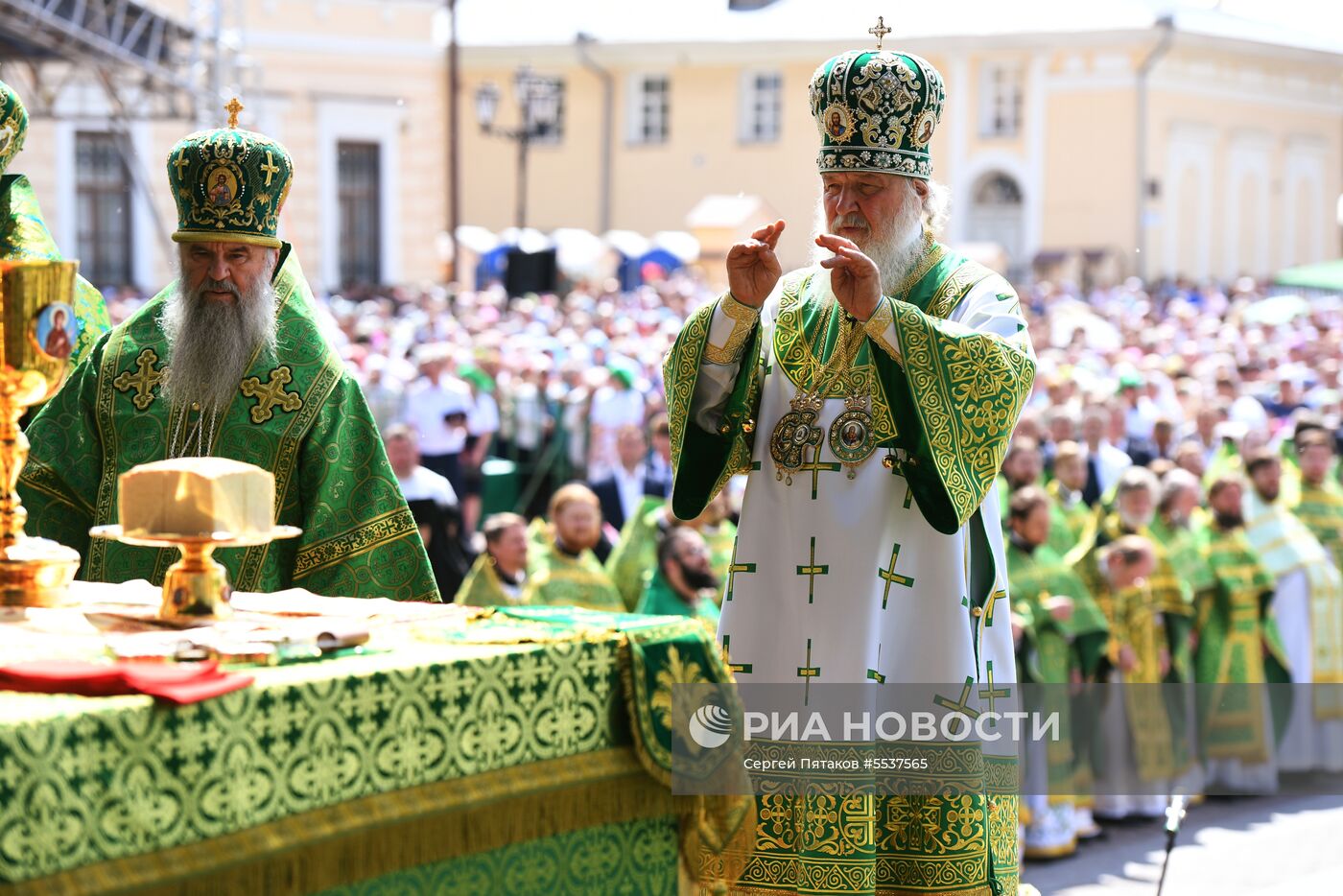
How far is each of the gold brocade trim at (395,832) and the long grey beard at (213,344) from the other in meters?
1.62

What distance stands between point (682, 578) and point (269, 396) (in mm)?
4186

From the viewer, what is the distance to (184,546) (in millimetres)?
2748

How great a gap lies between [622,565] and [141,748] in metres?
6.83

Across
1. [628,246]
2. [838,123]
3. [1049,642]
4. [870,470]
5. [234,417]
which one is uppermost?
[628,246]

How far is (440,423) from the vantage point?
1386 centimetres

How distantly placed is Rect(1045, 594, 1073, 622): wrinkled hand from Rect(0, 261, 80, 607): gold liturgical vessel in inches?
261

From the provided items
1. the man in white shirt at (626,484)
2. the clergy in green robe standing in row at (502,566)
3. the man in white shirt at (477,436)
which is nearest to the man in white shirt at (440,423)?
the man in white shirt at (477,436)

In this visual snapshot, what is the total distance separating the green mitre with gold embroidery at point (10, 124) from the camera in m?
4.75

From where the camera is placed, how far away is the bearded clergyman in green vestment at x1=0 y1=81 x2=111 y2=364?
186 inches

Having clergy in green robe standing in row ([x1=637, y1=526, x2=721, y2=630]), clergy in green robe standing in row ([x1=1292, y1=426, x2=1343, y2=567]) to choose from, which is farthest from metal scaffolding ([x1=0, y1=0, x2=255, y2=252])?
clergy in green robe standing in row ([x1=1292, y1=426, x2=1343, y2=567])

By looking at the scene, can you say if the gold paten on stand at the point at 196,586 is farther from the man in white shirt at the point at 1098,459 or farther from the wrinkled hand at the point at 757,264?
the man in white shirt at the point at 1098,459

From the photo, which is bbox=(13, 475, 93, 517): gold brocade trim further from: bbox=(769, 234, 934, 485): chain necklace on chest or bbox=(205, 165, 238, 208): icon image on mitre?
bbox=(769, 234, 934, 485): chain necklace on chest

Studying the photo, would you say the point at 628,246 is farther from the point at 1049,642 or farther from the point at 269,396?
the point at 269,396

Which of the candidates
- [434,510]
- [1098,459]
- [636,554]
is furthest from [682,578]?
[1098,459]
